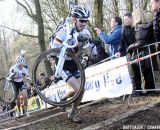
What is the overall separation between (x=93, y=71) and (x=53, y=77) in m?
3.41

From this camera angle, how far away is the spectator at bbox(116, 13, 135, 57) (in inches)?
376

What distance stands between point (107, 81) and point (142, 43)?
1.50 m

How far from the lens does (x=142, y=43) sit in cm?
909

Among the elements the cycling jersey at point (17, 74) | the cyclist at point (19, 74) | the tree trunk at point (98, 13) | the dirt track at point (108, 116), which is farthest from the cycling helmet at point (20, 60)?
the tree trunk at point (98, 13)

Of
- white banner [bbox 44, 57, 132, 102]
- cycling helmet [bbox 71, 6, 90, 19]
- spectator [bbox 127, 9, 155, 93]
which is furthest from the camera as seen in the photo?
white banner [bbox 44, 57, 132, 102]

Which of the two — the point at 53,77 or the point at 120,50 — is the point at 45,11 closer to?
the point at 120,50

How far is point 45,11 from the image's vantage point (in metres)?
31.7

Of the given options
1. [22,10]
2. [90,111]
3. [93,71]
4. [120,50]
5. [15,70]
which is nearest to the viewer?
[90,111]

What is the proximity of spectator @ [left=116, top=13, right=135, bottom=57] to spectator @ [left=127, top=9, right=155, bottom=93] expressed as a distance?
0.33m

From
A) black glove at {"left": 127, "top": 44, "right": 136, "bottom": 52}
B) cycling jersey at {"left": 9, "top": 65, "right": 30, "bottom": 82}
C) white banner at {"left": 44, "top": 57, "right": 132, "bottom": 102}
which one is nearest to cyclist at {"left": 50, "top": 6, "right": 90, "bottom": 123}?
white banner at {"left": 44, "top": 57, "right": 132, "bottom": 102}

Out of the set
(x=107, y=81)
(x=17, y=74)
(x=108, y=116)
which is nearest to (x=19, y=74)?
(x=17, y=74)

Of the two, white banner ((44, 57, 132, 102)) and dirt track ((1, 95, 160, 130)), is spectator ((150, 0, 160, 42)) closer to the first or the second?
white banner ((44, 57, 132, 102))

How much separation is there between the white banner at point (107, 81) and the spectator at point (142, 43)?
0.24 metres

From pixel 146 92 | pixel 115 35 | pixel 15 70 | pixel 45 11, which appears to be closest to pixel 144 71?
pixel 146 92
